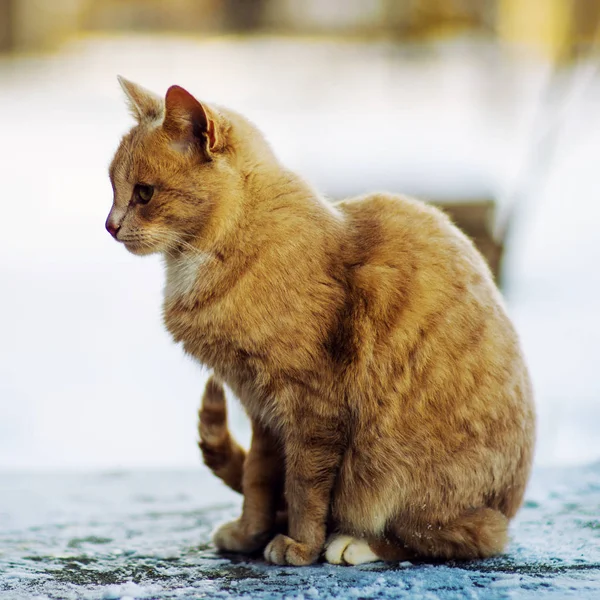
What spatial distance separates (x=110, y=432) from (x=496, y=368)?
266 centimetres

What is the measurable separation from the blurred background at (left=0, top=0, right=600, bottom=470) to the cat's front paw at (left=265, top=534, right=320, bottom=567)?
344 millimetres

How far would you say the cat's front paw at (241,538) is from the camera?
177 cm

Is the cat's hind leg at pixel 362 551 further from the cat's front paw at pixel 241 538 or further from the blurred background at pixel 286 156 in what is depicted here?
the blurred background at pixel 286 156

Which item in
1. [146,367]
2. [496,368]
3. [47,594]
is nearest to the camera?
[47,594]

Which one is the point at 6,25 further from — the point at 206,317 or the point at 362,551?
the point at 362,551

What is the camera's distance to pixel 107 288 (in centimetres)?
583

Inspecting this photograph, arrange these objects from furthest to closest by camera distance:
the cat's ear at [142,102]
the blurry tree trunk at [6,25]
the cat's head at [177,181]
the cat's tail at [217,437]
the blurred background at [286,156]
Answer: the blurry tree trunk at [6,25] < the blurred background at [286,156] < the cat's tail at [217,437] < the cat's ear at [142,102] < the cat's head at [177,181]

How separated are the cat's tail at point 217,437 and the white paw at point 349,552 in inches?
12.2

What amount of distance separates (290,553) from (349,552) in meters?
0.11

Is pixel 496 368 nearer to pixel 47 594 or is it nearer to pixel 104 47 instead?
pixel 47 594

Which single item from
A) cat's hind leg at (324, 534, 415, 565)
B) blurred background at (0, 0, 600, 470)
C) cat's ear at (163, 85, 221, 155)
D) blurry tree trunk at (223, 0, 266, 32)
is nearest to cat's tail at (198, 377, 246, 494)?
blurred background at (0, 0, 600, 470)

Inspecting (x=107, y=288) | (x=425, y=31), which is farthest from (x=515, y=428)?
(x=425, y=31)

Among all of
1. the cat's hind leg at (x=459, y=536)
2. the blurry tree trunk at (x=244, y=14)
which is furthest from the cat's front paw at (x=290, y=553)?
the blurry tree trunk at (x=244, y=14)

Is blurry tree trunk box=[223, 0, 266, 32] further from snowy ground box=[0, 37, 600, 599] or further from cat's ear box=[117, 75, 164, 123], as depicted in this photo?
cat's ear box=[117, 75, 164, 123]
